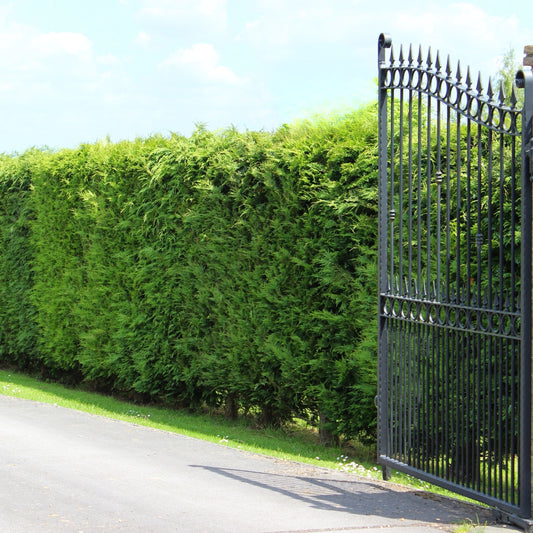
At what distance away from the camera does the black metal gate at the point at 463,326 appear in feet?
18.9

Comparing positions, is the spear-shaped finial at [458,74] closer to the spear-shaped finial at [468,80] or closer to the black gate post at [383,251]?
the spear-shaped finial at [468,80]

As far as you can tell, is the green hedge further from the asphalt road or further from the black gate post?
the asphalt road

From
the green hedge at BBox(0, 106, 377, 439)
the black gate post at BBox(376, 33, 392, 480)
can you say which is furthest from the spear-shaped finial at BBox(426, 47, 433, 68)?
the green hedge at BBox(0, 106, 377, 439)

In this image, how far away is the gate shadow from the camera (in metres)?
6.24

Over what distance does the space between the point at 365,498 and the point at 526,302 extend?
7.39 ft

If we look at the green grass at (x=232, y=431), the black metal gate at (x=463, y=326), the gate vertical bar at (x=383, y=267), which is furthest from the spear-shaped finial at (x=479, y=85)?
the green grass at (x=232, y=431)

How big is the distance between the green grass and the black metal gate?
1.17 m

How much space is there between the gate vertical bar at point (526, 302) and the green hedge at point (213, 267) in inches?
114

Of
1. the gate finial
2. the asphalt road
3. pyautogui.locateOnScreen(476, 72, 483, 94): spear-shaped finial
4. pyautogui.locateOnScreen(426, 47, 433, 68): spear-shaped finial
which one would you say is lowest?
the asphalt road

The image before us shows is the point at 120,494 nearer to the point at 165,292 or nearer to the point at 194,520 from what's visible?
the point at 194,520

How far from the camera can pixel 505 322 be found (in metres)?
6.07

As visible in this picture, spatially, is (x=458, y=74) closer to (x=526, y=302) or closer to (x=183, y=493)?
(x=526, y=302)

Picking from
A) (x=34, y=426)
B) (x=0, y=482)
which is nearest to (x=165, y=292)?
(x=34, y=426)

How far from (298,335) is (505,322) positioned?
12.6ft
